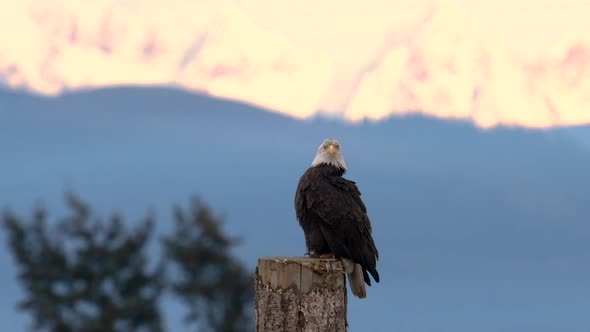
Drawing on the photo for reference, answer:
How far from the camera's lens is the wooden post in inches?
342

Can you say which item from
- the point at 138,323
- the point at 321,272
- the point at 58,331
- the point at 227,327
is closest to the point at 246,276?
the point at 227,327

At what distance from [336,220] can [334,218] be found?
0.04 metres

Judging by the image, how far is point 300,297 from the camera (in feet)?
28.7

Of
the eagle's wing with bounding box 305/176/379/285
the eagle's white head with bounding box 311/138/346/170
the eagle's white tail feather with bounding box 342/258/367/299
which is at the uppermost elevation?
the eagle's white head with bounding box 311/138/346/170

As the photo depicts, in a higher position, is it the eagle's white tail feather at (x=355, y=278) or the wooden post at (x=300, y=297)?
the eagle's white tail feather at (x=355, y=278)

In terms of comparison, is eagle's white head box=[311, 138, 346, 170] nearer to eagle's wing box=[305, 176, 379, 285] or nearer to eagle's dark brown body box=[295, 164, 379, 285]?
eagle's dark brown body box=[295, 164, 379, 285]

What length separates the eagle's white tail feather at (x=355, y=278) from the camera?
10.8 meters

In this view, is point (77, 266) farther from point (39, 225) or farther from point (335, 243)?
point (335, 243)

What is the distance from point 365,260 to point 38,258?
2569cm

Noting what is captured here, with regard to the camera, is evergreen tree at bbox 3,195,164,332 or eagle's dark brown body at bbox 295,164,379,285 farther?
evergreen tree at bbox 3,195,164,332

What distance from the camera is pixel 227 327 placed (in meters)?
32.0

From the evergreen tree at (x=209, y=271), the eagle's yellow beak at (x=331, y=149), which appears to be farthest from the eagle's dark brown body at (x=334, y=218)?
the evergreen tree at (x=209, y=271)

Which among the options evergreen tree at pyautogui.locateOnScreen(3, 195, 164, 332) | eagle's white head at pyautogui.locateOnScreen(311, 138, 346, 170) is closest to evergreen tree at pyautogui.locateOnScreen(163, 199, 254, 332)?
evergreen tree at pyautogui.locateOnScreen(3, 195, 164, 332)

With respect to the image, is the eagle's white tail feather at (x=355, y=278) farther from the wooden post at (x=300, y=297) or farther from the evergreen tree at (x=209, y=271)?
the evergreen tree at (x=209, y=271)
